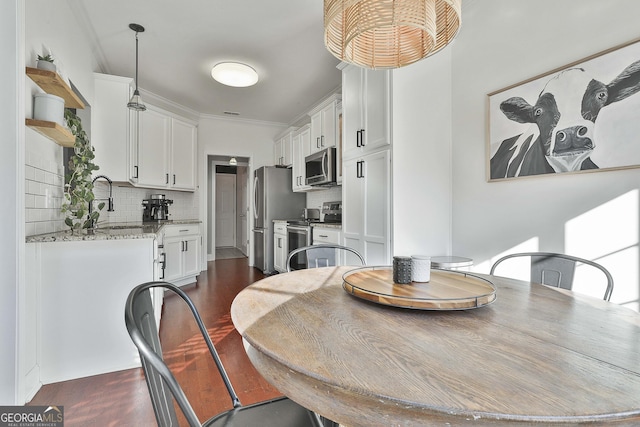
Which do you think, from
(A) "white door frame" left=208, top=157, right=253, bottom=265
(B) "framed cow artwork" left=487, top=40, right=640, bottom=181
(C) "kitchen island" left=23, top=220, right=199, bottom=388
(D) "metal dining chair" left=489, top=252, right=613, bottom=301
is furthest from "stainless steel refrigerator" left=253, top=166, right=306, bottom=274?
(D) "metal dining chair" left=489, top=252, right=613, bottom=301

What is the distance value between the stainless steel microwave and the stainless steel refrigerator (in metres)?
1.01

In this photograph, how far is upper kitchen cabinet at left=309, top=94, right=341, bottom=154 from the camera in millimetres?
3839

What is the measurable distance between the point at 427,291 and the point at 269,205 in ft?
14.2

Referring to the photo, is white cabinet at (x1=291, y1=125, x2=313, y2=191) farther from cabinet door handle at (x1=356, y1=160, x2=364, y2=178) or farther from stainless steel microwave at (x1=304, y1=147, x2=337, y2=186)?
cabinet door handle at (x1=356, y1=160, x2=364, y2=178)

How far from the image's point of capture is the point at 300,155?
190 inches

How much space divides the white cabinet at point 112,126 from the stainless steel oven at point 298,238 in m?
2.14

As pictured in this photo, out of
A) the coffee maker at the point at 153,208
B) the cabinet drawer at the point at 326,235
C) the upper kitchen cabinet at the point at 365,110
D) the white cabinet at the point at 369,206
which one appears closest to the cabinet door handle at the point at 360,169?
the white cabinet at the point at 369,206

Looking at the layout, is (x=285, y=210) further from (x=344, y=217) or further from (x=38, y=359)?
(x=38, y=359)

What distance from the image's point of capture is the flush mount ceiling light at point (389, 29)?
3.68 ft

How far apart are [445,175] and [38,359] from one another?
127 inches

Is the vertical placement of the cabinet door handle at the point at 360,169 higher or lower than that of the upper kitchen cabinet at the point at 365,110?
lower

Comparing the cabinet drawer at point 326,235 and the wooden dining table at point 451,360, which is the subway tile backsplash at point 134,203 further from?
the wooden dining table at point 451,360

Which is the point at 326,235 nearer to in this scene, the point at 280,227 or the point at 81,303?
the point at 280,227

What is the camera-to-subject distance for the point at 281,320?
0.84 meters
